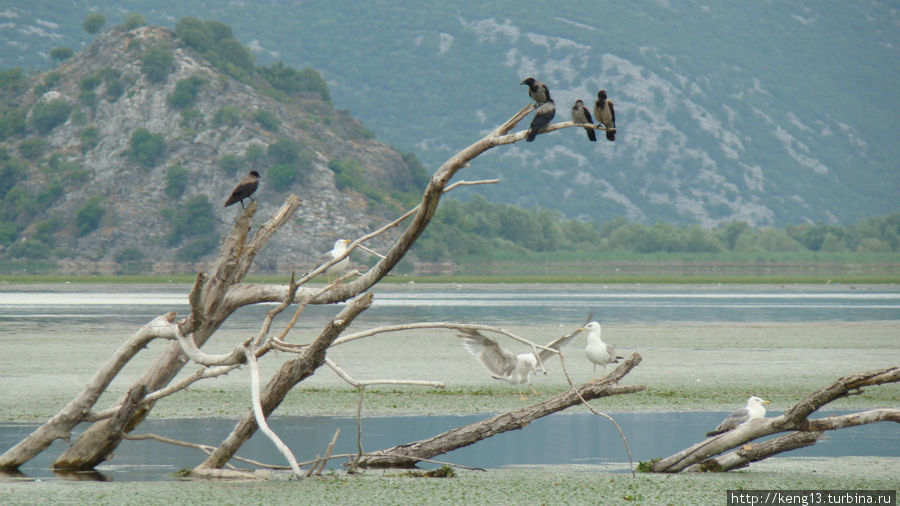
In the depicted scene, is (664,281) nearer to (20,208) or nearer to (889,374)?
(20,208)

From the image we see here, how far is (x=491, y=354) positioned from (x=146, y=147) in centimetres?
13469

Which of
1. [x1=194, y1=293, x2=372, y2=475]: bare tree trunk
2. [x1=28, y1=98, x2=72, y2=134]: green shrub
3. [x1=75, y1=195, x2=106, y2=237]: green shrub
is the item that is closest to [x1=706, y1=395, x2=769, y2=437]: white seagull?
[x1=194, y1=293, x2=372, y2=475]: bare tree trunk

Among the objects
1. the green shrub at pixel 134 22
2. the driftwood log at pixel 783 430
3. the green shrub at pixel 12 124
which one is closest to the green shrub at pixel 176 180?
the green shrub at pixel 12 124

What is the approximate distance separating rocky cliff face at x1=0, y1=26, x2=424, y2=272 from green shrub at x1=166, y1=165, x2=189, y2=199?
0.18 meters

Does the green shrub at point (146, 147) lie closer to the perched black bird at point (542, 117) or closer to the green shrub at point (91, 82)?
the green shrub at point (91, 82)

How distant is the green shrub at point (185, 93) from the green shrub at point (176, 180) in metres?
10.5

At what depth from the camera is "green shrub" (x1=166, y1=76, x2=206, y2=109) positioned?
502 feet

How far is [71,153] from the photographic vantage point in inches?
6004

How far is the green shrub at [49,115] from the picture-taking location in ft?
512

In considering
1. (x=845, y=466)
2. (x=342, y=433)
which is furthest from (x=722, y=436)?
(x=342, y=433)

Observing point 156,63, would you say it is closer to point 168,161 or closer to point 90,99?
point 90,99

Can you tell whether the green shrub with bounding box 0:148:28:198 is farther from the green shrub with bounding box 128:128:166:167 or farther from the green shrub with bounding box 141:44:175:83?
the green shrub with bounding box 141:44:175:83

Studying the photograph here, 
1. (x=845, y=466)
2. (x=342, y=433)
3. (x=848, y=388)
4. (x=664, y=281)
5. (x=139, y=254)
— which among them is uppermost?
(x=848, y=388)

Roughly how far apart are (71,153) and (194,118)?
1652 centimetres
